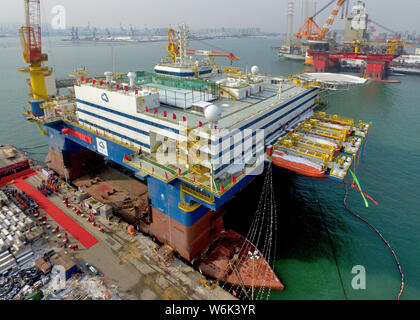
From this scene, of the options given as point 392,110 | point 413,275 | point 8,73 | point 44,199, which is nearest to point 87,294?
point 44,199

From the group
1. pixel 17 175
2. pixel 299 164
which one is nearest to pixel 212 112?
pixel 299 164

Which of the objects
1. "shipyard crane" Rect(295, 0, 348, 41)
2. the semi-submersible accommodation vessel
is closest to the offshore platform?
"shipyard crane" Rect(295, 0, 348, 41)

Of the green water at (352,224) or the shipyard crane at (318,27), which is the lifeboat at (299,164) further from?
the shipyard crane at (318,27)

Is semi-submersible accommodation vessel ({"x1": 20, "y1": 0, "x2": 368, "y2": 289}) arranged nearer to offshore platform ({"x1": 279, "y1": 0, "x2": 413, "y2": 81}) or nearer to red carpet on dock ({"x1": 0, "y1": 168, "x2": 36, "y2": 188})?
red carpet on dock ({"x1": 0, "y1": 168, "x2": 36, "y2": 188})

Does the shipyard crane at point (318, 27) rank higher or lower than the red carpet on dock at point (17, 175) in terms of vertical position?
higher

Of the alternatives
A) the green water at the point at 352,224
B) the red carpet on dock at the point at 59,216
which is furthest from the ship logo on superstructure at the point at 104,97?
the green water at the point at 352,224

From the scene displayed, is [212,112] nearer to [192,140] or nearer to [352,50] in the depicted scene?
[192,140]

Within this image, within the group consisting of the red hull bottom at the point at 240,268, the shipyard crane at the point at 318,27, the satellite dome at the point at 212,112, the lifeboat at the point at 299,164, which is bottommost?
the red hull bottom at the point at 240,268
